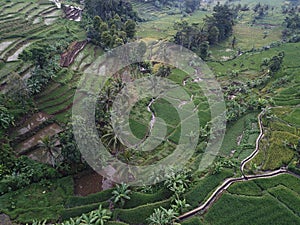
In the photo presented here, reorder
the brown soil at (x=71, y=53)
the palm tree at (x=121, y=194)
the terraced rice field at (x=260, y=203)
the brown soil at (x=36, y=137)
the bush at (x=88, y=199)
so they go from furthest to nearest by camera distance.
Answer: the brown soil at (x=71, y=53) < the brown soil at (x=36, y=137) < the bush at (x=88, y=199) < the palm tree at (x=121, y=194) < the terraced rice field at (x=260, y=203)

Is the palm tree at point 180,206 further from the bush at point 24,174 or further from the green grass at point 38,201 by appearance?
the bush at point 24,174

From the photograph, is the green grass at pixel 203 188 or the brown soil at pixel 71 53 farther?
the brown soil at pixel 71 53

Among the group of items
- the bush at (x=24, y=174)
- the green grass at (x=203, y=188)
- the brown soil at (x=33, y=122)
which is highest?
the brown soil at (x=33, y=122)

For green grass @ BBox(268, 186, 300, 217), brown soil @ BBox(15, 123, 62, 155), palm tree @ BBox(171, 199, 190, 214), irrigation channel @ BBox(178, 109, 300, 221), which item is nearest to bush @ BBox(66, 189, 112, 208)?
palm tree @ BBox(171, 199, 190, 214)

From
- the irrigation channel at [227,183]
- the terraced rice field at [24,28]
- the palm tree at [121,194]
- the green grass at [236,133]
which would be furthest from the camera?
the terraced rice field at [24,28]

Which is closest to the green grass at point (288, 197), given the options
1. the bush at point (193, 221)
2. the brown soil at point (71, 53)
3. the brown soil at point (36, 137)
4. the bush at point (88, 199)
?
the bush at point (193, 221)

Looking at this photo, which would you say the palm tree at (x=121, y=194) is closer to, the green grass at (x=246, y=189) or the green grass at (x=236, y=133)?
the green grass at (x=246, y=189)

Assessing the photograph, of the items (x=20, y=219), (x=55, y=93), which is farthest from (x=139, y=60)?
(x=20, y=219)

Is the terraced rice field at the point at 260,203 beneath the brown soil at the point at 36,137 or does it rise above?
beneath
